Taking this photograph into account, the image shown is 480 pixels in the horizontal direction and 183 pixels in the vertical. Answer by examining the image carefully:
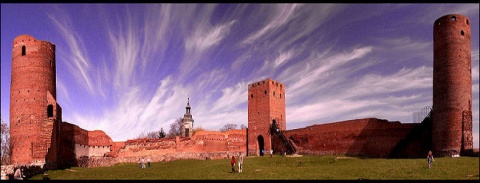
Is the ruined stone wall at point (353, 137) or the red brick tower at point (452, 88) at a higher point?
the red brick tower at point (452, 88)

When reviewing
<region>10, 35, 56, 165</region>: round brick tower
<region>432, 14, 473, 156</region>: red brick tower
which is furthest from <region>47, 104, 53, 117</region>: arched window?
<region>432, 14, 473, 156</region>: red brick tower

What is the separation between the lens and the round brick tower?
2967 cm

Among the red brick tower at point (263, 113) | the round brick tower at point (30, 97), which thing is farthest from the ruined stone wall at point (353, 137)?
the round brick tower at point (30, 97)

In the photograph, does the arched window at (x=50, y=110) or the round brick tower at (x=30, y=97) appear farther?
the arched window at (x=50, y=110)

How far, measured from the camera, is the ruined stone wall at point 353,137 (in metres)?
30.7

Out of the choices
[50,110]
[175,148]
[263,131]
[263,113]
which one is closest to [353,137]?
[263,131]

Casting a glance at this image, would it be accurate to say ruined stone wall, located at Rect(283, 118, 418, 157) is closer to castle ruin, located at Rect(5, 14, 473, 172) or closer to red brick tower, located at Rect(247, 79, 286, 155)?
castle ruin, located at Rect(5, 14, 473, 172)

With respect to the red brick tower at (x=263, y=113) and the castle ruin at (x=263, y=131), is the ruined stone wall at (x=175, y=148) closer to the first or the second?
the castle ruin at (x=263, y=131)

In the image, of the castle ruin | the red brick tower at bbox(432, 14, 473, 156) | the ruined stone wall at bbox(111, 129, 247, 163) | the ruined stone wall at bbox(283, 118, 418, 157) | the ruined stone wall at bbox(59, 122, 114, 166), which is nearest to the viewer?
the red brick tower at bbox(432, 14, 473, 156)

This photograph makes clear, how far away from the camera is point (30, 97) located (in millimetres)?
30594

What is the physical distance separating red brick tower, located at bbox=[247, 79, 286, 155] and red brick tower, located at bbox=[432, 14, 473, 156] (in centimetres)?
1858

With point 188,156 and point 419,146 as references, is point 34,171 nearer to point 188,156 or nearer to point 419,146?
point 188,156

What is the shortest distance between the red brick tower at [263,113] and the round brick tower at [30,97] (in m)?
22.1

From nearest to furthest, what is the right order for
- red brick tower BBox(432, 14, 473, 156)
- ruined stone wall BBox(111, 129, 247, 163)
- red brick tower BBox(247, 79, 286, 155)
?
1. red brick tower BBox(432, 14, 473, 156)
2. ruined stone wall BBox(111, 129, 247, 163)
3. red brick tower BBox(247, 79, 286, 155)
